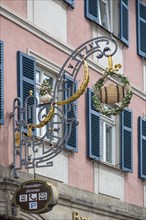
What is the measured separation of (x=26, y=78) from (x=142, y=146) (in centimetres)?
525

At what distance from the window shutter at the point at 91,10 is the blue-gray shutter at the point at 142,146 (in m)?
2.77

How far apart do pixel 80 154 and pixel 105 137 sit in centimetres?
161

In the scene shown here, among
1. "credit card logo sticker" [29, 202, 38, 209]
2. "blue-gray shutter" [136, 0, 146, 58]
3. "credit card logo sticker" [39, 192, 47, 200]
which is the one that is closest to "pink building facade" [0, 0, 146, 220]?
"blue-gray shutter" [136, 0, 146, 58]

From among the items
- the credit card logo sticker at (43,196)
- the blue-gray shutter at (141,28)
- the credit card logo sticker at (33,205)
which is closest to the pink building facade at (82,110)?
the blue-gray shutter at (141,28)

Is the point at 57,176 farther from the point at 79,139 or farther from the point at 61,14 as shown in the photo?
the point at 61,14

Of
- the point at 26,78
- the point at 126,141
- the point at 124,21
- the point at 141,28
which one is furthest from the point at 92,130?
the point at 141,28

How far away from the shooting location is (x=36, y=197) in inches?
656

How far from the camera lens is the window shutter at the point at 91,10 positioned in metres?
20.8

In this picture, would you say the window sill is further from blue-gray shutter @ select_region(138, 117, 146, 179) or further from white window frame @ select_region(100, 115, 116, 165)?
blue-gray shutter @ select_region(138, 117, 146, 179)

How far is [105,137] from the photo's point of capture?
841 inches

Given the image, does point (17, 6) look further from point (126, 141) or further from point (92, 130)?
point (126, 141)

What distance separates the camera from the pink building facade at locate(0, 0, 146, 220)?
57.9 ft

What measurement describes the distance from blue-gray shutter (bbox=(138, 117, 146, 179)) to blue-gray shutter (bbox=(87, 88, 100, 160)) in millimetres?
2111

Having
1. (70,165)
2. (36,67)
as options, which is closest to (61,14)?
(36,67)
